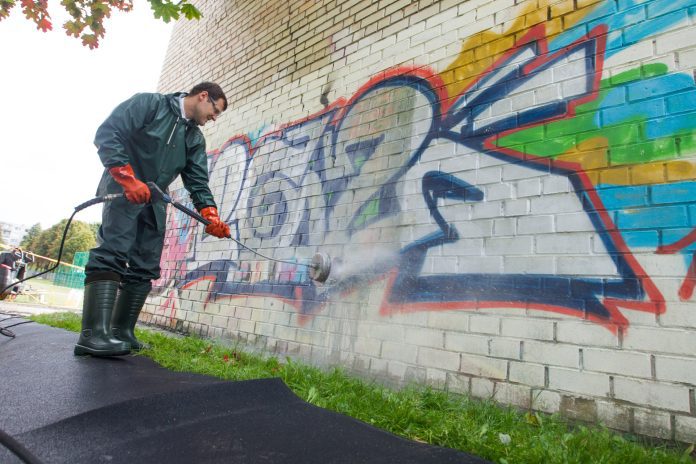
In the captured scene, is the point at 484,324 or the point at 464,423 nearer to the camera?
the point at 464,423

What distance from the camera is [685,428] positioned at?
1588 mm

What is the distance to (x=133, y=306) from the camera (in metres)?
3.06

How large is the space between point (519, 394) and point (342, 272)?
4.96 feet

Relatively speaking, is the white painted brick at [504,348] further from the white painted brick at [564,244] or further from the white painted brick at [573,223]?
the white painted brick at [573,223]

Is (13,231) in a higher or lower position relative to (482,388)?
higher

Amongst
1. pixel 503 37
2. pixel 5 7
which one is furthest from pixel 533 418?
pixel 5 7

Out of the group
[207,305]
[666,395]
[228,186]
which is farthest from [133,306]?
[666,395]

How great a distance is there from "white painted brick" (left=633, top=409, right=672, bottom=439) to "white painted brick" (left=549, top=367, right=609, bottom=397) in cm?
14

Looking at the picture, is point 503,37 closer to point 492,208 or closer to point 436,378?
point 492,208

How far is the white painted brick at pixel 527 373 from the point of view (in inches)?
77.0

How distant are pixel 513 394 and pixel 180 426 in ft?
5.23

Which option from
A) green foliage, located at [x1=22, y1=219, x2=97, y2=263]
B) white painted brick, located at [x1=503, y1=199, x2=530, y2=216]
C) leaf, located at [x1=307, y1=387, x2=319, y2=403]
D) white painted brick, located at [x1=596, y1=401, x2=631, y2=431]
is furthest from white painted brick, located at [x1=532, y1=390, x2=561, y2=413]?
green foliage, located at [x1=22, y1=219, x2=97, y2=263]

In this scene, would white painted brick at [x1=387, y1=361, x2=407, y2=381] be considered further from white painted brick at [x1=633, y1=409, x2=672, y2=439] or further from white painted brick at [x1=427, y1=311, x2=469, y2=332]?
white painted brick at [x1=633, y1=409, x2=672, y2=439]

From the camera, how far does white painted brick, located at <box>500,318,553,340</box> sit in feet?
6.52
